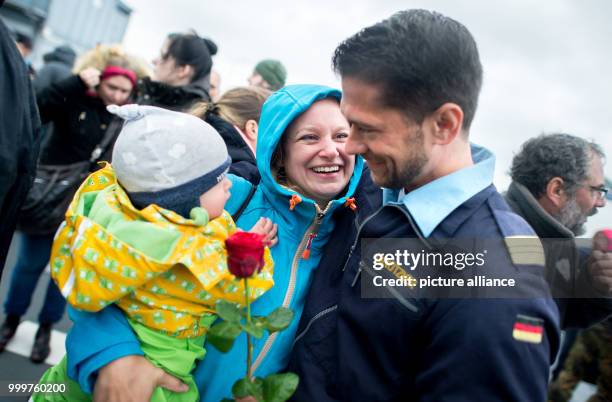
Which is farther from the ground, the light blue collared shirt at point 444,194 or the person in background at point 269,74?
the person in background at point 269,74

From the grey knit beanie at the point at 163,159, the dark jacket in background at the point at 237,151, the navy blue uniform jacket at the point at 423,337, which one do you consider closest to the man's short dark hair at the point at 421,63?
the navy blue uniform jacket at the point at 423,337

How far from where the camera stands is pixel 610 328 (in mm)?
2867

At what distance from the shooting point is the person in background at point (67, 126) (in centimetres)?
335

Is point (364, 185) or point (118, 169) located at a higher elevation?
Result: point (364, 185)

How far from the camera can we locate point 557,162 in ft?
8.85

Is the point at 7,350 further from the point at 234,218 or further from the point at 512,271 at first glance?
the point at 512,271

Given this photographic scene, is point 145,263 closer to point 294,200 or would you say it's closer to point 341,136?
point 294,200

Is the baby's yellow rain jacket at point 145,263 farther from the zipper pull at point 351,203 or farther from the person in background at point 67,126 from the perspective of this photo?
the person in background at point 67,126

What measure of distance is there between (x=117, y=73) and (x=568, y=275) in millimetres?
3156

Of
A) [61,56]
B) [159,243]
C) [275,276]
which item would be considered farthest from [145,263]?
[61,56]

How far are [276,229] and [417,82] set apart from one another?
70 centimetres

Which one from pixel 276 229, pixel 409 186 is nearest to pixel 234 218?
pixel 276 229

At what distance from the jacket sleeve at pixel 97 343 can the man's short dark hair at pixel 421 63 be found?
1.02m

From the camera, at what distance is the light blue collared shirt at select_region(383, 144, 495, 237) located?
1260mm
